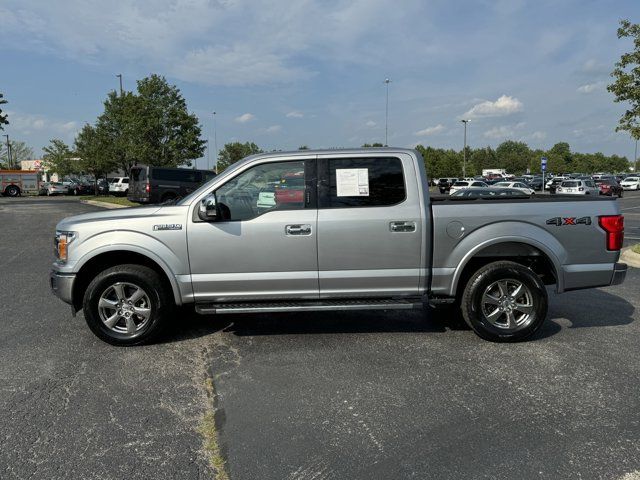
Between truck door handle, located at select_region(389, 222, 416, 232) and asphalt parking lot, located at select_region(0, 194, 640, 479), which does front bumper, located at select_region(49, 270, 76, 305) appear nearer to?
asphalt parking lot, located at select_region(0, 194, 640, 479)

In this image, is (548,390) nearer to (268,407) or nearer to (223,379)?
(268,407)

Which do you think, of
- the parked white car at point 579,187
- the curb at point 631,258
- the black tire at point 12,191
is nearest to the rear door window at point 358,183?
the curb at point 631,258

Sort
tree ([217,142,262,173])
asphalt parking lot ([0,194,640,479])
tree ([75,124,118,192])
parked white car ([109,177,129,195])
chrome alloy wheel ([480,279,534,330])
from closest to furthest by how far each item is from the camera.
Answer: asphalt parking lot ([0,194,640,479]) → chrome alloy wheel ([480,279,534,330]) → tree ([75,124,118,192]) → parked white car ([109,177,129,195]) → tree ([217,142,262,173])

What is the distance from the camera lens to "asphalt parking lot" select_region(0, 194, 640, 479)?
9.56 ft

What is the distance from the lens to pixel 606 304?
6.41 metres

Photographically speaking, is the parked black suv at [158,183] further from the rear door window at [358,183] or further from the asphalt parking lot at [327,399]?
the rear door window at [358,183]

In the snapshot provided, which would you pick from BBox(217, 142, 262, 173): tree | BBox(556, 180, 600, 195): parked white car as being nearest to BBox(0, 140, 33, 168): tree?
BBox(217, 142, 262, 173): tree

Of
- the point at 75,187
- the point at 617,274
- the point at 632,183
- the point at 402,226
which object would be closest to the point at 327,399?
the point at 402,226

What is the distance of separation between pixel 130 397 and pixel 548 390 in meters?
3.20

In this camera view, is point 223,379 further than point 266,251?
No

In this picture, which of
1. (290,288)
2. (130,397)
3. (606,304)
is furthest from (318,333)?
(606,304)

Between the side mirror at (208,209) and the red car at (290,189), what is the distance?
1.97ft

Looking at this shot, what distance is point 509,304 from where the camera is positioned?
192 inches

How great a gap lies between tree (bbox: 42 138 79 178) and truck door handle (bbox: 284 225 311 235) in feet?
158
